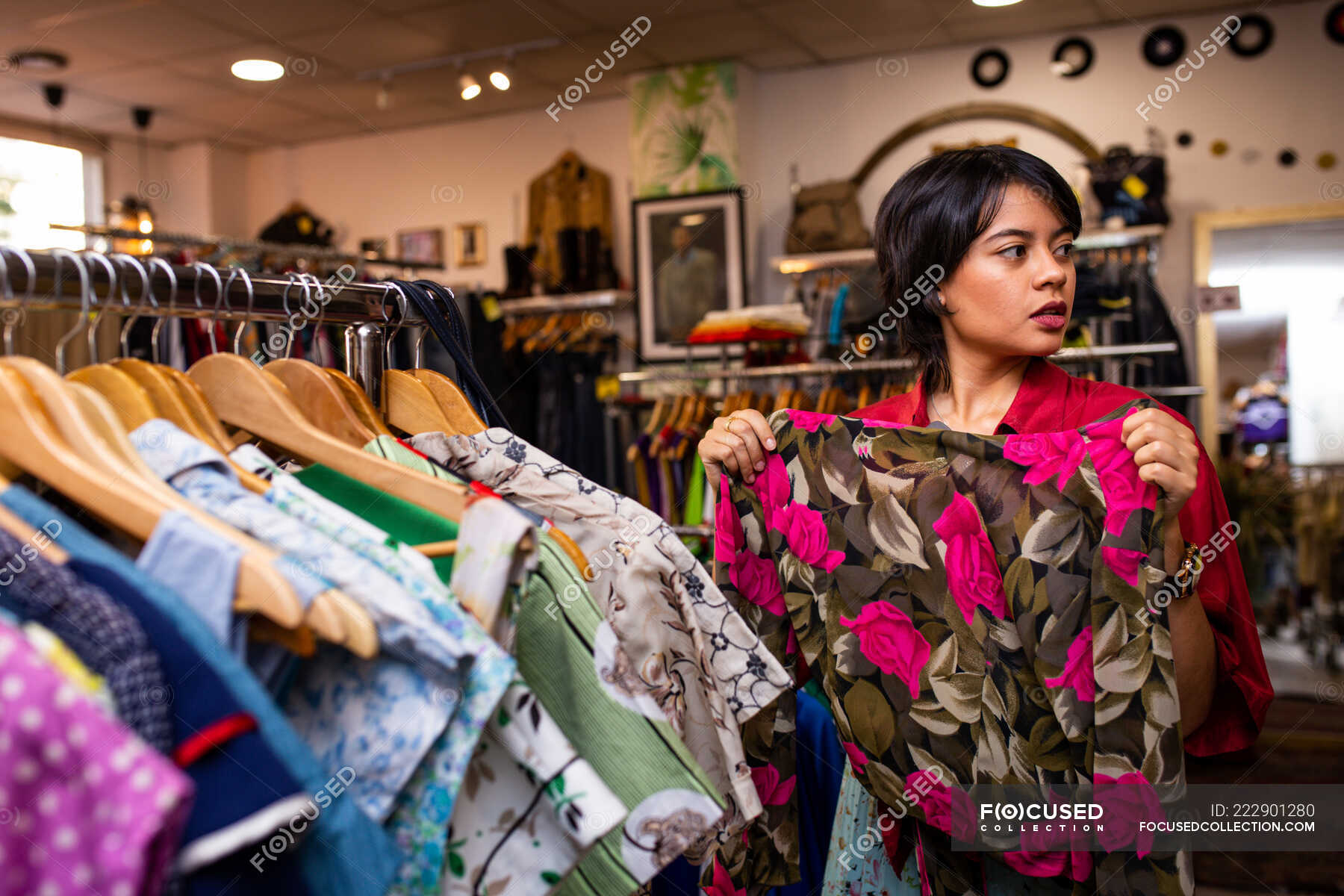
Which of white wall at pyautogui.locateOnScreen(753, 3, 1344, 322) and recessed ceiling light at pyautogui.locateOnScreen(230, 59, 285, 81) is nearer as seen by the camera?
white wall at pyautogui.locateOnScreen(753, 3, 1344, 322)

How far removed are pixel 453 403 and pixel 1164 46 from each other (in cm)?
517

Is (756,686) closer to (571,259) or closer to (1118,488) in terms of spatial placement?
(1118,488)

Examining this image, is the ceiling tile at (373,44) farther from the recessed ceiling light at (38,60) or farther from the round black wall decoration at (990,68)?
the round black wall decoration at (990,68)

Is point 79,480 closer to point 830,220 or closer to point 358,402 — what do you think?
point 358,402

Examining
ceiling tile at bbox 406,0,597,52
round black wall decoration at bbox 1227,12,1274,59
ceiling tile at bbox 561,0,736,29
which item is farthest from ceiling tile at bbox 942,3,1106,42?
ceiling tile at bbox 406,0,597,52

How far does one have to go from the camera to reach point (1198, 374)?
503cm

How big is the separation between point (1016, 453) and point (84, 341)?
14.1 feet

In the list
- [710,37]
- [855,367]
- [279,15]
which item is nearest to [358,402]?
[855,367]

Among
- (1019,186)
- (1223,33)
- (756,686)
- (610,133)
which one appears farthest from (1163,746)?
(610,133)

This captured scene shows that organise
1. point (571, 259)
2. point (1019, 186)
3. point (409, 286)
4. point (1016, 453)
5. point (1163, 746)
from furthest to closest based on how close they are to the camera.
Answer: point (571, 259), point (1019, 186), point (409, 286), point (1016, 453), point (1163, 746)

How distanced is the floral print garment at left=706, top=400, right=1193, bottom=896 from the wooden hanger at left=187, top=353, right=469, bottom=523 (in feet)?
1.51

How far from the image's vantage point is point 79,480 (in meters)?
0.81

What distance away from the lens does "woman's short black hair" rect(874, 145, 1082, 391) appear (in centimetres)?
148

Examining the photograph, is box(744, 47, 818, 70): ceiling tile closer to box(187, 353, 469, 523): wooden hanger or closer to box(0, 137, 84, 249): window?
box(0, 137, 84, 249): window
